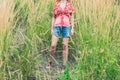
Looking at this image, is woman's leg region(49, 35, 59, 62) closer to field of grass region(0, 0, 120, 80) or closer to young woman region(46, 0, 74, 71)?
young woman region(46, 0, 74, 71)

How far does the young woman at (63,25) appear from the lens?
17.7 ft

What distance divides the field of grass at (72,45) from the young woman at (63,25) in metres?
0.12

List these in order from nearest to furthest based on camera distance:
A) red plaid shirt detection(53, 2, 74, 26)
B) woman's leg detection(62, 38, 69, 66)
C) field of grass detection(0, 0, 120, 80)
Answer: field of grass detection(0, 0, 120, 80) < woman's leg detection(62, 38, 69, 66) < red plaid shirt detection(53, 2, 74, 26)

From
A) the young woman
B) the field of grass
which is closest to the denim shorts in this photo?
the young woman

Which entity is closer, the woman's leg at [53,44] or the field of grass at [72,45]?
the field of grass at [72,45]

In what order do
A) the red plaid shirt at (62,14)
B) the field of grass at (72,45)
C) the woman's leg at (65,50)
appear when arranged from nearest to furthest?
the field of grass at (72,45)
the woman's leg at (65,50)
the red plaid shirt at (62,14)

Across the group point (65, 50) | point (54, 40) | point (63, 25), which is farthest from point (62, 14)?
point (65, 50)

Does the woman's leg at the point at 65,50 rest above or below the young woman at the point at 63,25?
below

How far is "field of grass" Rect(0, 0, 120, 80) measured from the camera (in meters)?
4.88

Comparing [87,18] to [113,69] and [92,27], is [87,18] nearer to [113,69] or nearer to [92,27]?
[92,27]

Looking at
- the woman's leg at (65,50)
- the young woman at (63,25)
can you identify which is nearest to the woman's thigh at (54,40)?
the young woman at (63,25)

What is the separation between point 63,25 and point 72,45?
1.23 ft

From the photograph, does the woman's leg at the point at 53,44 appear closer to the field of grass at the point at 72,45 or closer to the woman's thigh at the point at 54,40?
the woman's thigh at the point at 54,40

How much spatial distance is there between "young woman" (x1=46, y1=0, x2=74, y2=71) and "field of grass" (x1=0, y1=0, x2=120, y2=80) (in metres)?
0.12
